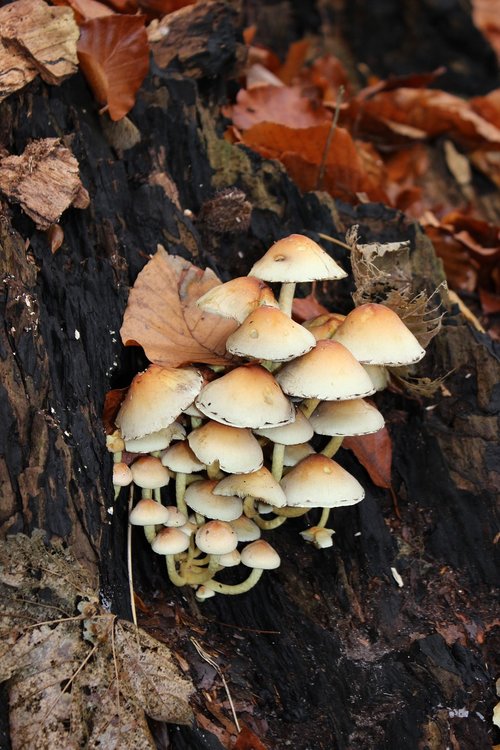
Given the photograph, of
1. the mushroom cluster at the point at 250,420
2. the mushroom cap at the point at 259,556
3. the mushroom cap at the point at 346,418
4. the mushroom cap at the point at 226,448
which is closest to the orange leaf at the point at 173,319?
the mushroom cluster at the point at 250,420

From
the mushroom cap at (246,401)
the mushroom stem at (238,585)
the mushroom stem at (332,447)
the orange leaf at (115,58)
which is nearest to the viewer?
the mushroom cap at (246,401)

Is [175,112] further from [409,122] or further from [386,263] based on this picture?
[409,122]

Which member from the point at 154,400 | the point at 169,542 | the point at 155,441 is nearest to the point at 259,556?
the point at 169,542

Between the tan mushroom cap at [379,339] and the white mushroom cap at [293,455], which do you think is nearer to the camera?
the tan mushroom cap at [379,339]

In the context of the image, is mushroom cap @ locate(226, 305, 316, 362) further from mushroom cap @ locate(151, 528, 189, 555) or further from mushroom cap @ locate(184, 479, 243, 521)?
mushroom cap @ locate(151, 528, 189, 555)

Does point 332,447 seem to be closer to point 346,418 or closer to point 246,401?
point 346,418

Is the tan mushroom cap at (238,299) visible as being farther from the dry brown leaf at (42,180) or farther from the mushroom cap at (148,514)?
the mushroom cap at (148,514)

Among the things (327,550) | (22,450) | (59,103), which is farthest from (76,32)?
(327,550)

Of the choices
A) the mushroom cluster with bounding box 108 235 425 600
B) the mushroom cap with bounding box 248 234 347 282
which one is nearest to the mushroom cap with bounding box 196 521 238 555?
the mushroom cluster with bounding box 108 235 425 600
